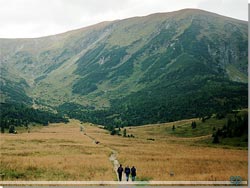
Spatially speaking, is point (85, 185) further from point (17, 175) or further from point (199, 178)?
point (199, 178)

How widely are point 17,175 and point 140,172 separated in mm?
16245

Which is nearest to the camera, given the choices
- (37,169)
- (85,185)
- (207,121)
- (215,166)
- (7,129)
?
(85,185)

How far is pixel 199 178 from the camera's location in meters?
45.3

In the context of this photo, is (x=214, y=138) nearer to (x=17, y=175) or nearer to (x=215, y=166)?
(x=215, y=166)

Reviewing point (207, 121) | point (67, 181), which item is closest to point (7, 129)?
point (207, 121)

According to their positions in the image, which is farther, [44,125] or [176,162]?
[44,125]

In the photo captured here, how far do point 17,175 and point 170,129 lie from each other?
430 ft

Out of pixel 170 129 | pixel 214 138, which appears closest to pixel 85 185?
pixel 214 138

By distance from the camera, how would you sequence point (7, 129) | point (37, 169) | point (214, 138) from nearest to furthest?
point (37, 169) → point (214, 138) → point (7, 129)

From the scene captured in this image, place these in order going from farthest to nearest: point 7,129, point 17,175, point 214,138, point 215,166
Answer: point 7,129 → point 214,138 → point 215,166 → point 17,175

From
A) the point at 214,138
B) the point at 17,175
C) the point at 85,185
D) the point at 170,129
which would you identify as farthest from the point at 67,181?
the point at 170,129

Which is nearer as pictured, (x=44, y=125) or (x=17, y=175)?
(x=17, y=175)

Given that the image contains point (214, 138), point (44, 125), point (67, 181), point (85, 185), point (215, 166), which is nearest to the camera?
point (85, 185)

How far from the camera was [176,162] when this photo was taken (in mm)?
62719
